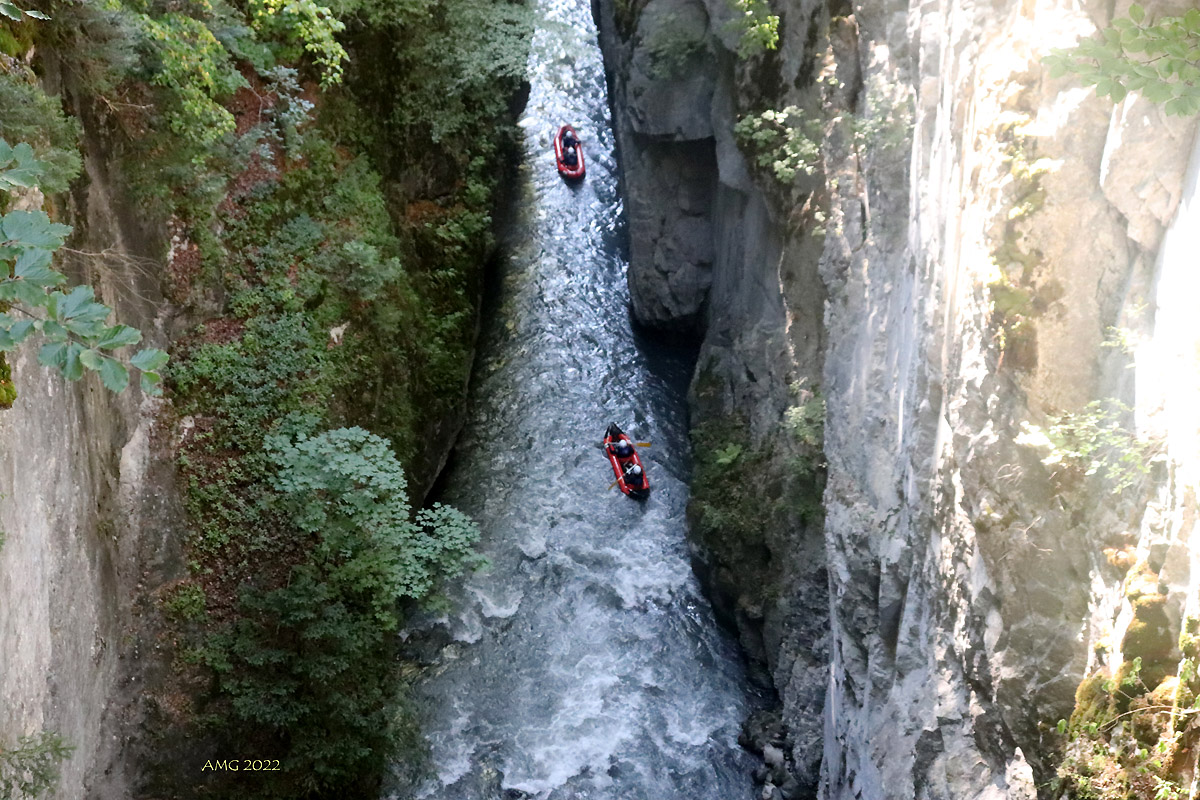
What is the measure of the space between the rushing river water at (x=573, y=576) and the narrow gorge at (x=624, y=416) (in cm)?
6

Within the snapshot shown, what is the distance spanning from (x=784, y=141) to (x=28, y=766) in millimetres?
9853

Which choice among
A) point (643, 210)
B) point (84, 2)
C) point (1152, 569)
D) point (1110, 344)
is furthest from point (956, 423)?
point (643, 210)

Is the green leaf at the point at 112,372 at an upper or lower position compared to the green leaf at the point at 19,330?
lower

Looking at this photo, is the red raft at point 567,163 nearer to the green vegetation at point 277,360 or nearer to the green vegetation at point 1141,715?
the green vegetation at point 277,360

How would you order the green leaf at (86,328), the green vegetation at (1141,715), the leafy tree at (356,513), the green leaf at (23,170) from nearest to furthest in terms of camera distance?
the green leaf at (86,328) < the green leaf at (23,170) < the green vegetation at (1141,715) < the leafy tree at (356,513)

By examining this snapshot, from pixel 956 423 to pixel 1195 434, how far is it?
2.04m

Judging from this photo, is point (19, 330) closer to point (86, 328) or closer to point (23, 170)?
point (86, 328)

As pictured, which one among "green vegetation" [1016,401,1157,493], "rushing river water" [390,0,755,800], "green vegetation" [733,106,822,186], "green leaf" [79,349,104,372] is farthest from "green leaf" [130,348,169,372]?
"rushing river water" [390,0,755,800]

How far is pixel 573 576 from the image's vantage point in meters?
12.7

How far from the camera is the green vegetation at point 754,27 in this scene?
1098 cm

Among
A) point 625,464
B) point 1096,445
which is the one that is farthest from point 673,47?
point 1096,445

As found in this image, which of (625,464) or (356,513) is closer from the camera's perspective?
(356,513)

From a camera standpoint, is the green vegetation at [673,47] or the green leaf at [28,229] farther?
the green vegetation at [673,47]

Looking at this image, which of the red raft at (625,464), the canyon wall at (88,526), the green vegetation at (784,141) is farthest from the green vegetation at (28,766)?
the green vegetation at (784,141)
